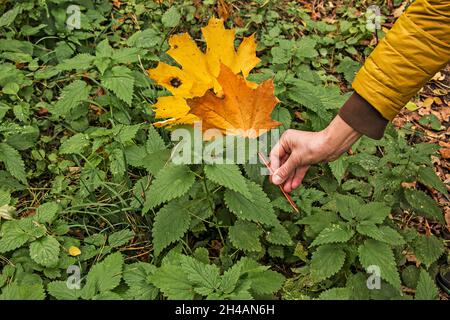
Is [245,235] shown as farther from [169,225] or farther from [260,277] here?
[169,225]

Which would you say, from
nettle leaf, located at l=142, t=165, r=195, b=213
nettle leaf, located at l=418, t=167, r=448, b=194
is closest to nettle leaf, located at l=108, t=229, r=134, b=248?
nettle leaf, located at l=142, t=165, r=195, b=213

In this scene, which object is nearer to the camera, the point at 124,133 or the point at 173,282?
the point at 173,282

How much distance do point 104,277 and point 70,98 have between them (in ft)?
3.74

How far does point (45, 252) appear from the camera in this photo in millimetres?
2033

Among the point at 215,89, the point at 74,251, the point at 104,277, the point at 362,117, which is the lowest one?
the point at 74,251

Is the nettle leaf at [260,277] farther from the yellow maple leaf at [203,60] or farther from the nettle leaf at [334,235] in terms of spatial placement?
the yellow maple leaf at [203,60]

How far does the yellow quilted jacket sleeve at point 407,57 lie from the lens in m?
1.42

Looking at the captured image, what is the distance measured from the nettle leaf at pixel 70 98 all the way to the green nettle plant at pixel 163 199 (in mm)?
11

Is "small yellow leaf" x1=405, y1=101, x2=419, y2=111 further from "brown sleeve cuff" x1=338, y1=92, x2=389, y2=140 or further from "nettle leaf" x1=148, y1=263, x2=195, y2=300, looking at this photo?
"nettle leaf" x1=148, y1=263, x2=195, y2=300

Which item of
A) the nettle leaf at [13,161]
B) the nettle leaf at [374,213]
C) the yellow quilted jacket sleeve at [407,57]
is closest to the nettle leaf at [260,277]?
the nettle leaf at [374,213]

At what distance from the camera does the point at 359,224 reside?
205 cm

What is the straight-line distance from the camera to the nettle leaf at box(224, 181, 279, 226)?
6.38 feet

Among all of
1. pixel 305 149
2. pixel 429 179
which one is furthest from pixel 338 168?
pixel 305 149
